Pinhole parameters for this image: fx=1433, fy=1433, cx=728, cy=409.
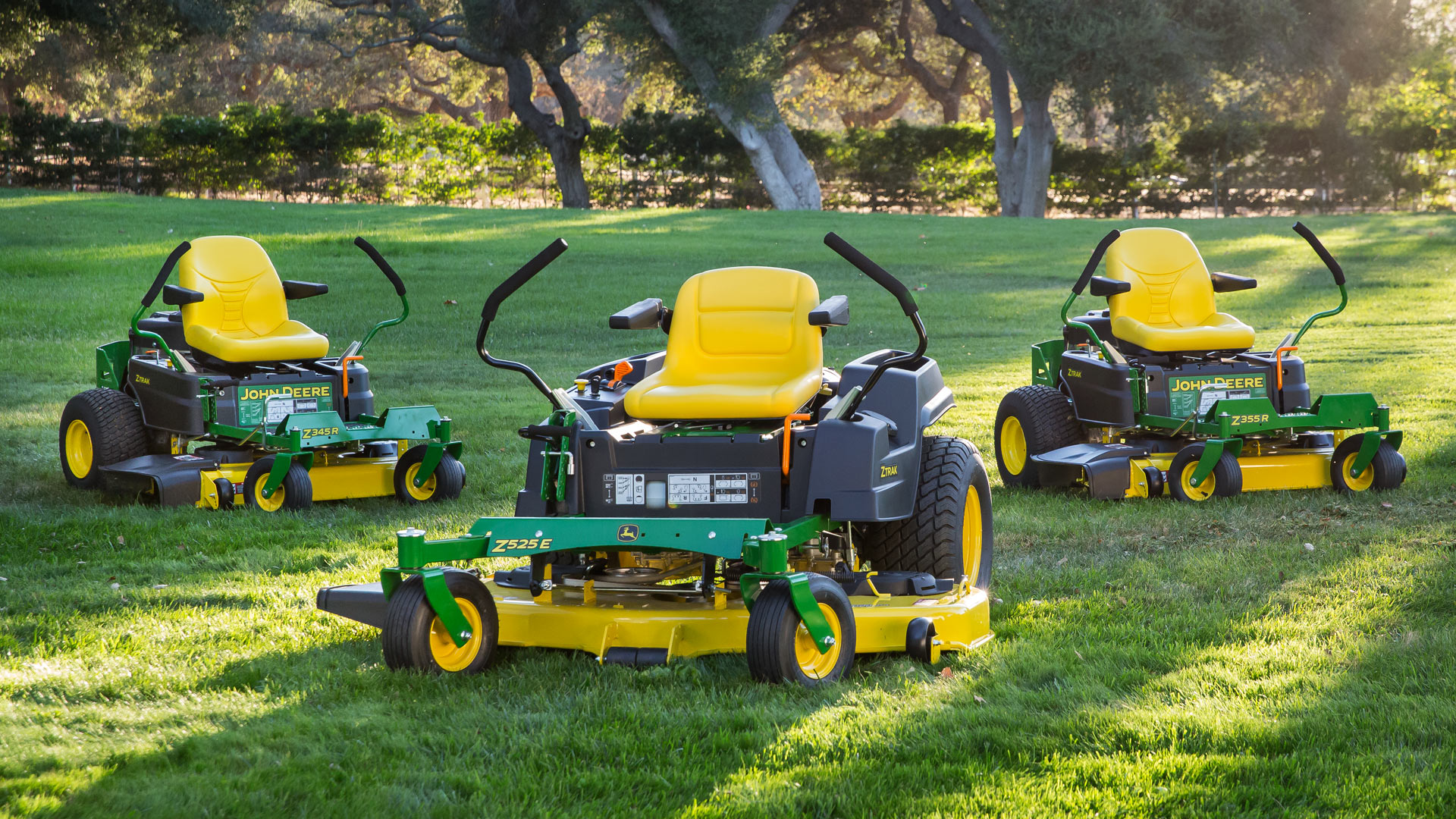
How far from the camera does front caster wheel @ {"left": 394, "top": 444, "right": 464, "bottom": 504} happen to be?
299 inches

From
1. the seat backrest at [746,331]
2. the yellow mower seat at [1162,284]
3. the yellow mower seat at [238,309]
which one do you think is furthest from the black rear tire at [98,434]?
the yellow mower seat at [1162,284]

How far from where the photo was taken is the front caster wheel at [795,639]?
4.02 metres

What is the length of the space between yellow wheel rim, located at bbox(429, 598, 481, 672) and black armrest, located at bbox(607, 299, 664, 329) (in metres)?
1.30

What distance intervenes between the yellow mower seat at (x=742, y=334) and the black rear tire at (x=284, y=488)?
A: 2.67 meters

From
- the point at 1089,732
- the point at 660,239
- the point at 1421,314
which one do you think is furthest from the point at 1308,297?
the point at 1089,732

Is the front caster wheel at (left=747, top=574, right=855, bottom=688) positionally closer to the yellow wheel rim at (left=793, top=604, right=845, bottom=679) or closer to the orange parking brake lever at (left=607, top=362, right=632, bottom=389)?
A: the yellow wheel rim at (left=793, top=604, right=845, bottom=679)

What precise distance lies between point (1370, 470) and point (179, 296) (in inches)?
249

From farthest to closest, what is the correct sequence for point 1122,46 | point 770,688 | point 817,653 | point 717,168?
point 717,168 < point 1122,46 < point 817,653 < point 770,688

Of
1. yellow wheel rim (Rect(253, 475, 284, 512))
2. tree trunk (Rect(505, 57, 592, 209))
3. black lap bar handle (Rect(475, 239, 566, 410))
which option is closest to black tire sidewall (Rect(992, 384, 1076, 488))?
black lap bar handle (Rect(475, 239, 566, 410))

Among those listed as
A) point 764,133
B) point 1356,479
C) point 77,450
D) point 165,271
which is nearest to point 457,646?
point 165,271

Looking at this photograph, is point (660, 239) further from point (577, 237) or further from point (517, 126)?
point (517, 126)

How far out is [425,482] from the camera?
7652mm

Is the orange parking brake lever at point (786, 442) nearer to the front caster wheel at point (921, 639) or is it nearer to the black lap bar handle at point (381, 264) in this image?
the front caster wheel at point (921, 639)

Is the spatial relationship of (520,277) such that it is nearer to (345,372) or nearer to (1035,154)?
(345,372)
